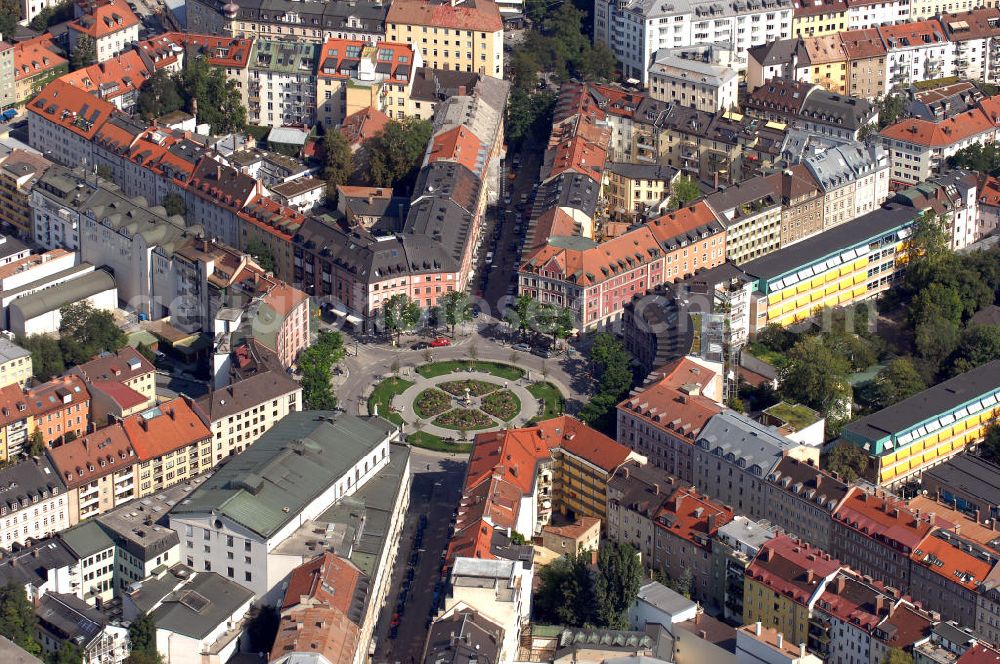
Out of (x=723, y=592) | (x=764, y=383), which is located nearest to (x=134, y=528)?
(x=723, y=592)

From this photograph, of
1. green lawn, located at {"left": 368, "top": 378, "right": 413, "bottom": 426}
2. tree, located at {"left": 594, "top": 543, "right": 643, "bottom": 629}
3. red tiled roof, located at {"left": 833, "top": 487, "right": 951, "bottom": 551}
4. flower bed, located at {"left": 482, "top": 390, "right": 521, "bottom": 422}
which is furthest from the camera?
flower bed, located at {"left": 482, "top": 390, "right": 521, "bottom": 422}

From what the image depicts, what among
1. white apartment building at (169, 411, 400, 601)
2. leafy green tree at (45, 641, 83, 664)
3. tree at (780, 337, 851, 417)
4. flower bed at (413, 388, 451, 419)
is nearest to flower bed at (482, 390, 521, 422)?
flower bed at (413, 388, 451, 419)

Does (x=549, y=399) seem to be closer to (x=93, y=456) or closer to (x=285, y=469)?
(x=285, y=469)

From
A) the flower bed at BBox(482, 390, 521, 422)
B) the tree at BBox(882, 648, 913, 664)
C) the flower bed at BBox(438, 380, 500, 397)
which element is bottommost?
the tree at BBox(882, 648, 913, 664)

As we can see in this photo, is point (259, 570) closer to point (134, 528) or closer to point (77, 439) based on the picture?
point (134, 528)

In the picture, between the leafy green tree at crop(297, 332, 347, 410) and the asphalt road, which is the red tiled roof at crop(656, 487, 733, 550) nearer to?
the asphalt road

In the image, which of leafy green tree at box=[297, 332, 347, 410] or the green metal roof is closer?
the green metal roof
